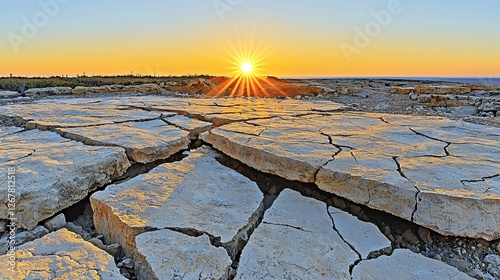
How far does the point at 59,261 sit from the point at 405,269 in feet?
4.76

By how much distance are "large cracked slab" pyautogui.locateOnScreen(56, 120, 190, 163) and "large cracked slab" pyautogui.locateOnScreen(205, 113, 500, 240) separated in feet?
1.09

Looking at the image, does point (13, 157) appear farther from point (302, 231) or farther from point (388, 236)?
point (388, 236)

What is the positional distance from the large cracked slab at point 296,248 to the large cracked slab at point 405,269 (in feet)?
0.22

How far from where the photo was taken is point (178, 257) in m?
1.27

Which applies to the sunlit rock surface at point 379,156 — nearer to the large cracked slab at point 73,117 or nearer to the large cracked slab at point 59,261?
the large cracked slab at point 73,117

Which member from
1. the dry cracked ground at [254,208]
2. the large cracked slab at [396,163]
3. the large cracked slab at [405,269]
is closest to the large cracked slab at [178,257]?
the dry cracked ground at [254,208]

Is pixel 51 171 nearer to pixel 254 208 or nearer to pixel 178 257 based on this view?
pixel 178 257

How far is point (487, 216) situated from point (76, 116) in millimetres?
3803

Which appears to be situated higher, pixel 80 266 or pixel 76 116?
pixel 76 116

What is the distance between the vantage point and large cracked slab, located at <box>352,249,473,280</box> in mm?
1280

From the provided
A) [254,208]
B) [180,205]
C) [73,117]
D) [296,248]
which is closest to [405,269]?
[296,248]

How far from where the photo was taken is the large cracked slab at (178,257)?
1203mm

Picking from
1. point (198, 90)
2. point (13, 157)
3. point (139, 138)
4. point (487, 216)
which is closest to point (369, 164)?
point (487, 216)

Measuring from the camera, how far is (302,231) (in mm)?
1538
